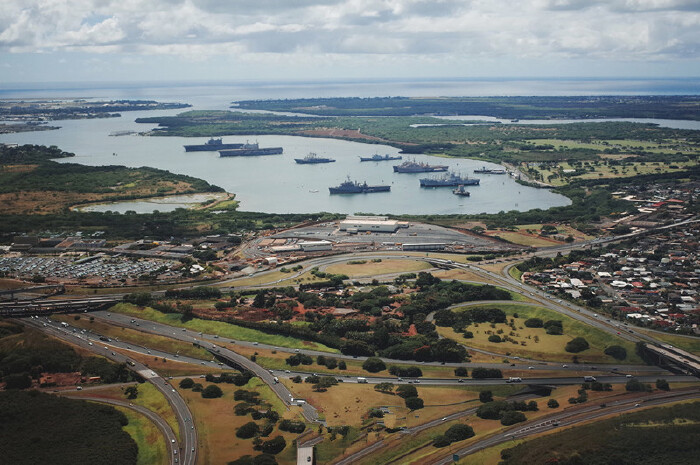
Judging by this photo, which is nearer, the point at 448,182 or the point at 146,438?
the point at 146,438

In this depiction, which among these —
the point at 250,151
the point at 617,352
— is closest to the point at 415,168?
the point at 250,151

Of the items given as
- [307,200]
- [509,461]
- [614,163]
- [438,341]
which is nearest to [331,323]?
[438,341]

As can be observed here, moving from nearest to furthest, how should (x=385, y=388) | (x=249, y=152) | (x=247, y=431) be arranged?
(x=247, y=431) < (x=385, y=388) < (x=249, y=152)

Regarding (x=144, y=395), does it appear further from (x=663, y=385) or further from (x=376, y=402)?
(x=663, y=385)

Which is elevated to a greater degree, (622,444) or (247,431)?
(622,444)

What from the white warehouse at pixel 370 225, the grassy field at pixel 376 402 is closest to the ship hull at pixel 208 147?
the white warehouse at pixel 370 225

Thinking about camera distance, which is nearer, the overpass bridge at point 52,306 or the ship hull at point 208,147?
the overpass bridge at point 52,306

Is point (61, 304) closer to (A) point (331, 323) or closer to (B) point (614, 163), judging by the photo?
(A) point (331, 323)

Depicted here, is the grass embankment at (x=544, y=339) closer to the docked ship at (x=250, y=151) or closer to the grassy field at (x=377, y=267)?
the grassy field at (x=377, y=267)
